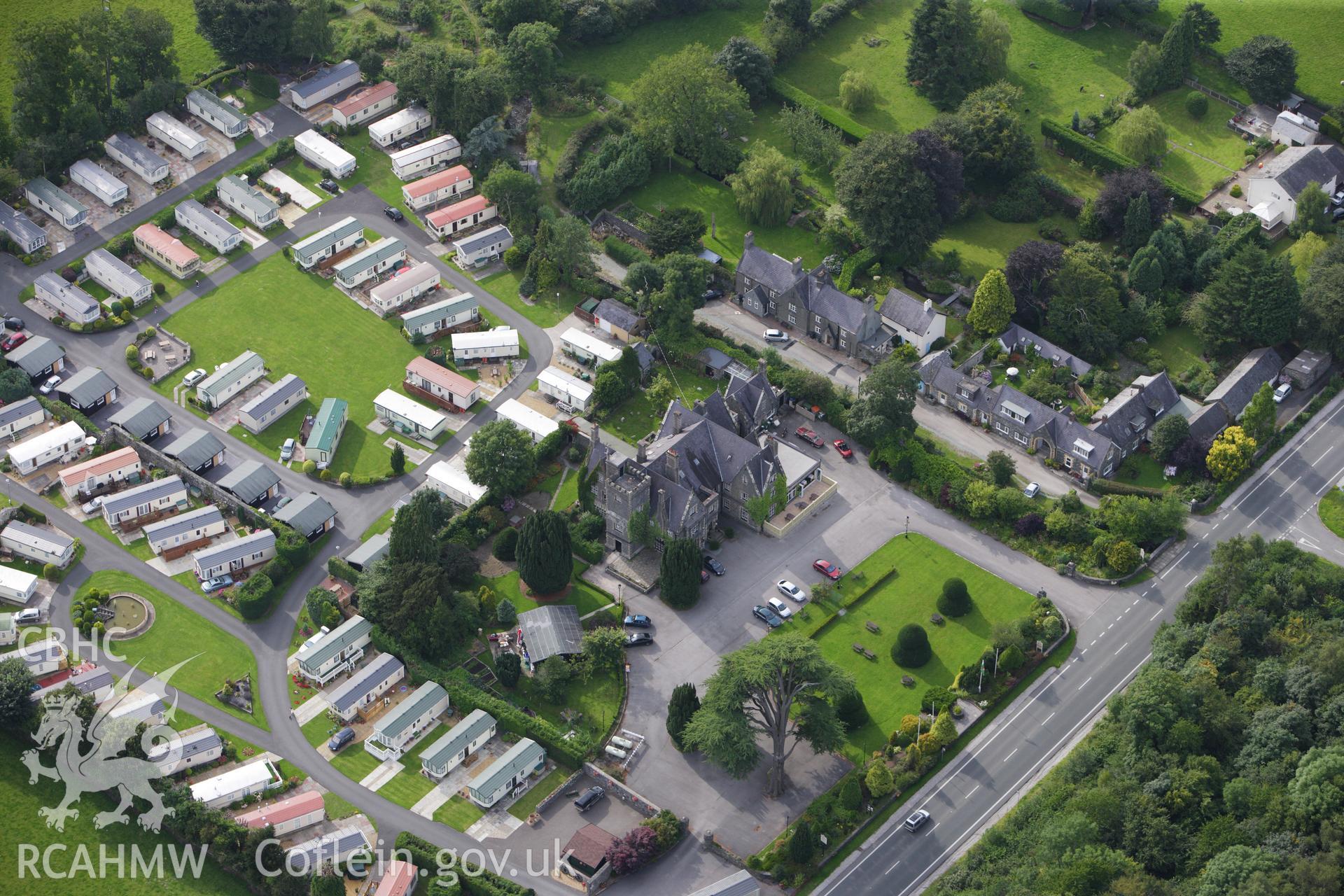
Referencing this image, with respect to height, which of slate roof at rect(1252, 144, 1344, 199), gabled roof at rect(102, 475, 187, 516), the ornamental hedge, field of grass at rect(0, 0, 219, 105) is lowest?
gabled roof at rect(102, 475, 187, 516)

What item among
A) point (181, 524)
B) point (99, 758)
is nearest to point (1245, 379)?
point (181, 524)

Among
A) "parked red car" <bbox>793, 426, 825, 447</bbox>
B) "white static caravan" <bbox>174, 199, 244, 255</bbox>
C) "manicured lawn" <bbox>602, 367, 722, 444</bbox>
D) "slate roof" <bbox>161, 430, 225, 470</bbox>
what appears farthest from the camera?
"white static caravan" <bbox>174, 199, 244, 255</bbox>

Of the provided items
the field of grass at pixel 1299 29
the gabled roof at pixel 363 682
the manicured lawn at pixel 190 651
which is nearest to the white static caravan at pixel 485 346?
the gabled roof at pixel 363 682

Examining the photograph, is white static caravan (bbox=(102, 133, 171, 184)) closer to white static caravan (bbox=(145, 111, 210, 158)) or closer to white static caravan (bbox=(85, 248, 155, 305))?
white static caravan (bbox=(145, 111, 210, 158))

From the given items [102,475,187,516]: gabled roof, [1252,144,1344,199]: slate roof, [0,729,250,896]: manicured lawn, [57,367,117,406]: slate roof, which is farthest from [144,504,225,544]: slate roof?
[1252,144,1344,199]: slate roof

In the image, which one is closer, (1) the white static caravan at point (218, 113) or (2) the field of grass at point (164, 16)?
(1) the white static caravan at point (218, 113)

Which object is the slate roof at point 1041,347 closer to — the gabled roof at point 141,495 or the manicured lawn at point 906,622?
the manicured lawn at point 906,622
